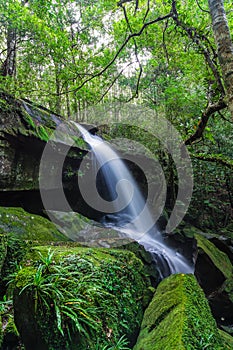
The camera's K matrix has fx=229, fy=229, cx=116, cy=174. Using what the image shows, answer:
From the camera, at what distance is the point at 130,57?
384 inches

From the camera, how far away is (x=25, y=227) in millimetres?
3746

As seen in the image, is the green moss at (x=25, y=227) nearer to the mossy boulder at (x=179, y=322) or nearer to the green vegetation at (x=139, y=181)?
the green vegetation at (x=139, y=181)

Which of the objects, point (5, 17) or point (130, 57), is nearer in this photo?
point (5, 17)

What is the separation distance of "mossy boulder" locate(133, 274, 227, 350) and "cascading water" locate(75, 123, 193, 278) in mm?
4421

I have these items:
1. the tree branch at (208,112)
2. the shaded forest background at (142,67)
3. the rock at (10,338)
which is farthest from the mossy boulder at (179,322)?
the shaded forest background at (142,67)

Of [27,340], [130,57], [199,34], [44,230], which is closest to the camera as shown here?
[27,340]

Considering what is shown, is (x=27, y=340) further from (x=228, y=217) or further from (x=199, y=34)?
(x=228, y=217)

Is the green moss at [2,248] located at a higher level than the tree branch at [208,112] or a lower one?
lower

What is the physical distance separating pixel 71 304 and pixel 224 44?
9.06ft

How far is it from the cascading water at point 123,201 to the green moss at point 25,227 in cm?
339

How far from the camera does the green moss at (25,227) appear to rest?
3.52m

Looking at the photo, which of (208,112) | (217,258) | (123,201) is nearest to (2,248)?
(208,112)

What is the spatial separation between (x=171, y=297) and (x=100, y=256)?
83 centimetres

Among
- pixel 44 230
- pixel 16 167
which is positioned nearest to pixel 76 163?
pixel 16 167
